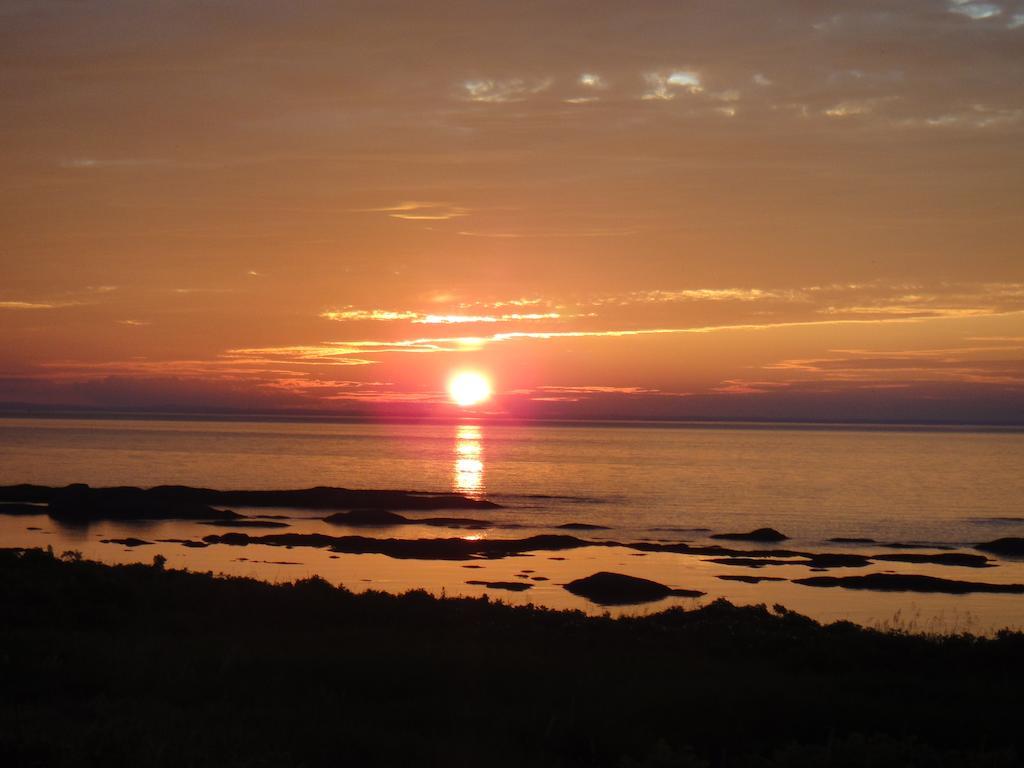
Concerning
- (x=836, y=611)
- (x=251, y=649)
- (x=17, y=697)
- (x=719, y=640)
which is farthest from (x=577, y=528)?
Result: (x=17, y=697)

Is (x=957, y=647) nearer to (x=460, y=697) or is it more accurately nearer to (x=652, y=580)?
(x=460, y=697)

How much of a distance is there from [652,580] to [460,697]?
1201 inches

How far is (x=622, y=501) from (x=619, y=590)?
50.3 metres

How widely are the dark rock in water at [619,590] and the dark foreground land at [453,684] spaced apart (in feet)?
46.4

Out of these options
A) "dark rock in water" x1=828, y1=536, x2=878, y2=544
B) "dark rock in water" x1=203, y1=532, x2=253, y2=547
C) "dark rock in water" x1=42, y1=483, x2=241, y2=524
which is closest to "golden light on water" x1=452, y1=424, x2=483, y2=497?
"dark rock in water" x1=42, y1=483, x2=241, y2=524

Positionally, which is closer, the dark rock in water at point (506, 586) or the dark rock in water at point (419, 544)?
the dark rock in water at point (506, 586)

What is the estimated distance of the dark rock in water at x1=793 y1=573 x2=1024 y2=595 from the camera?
4372 cm

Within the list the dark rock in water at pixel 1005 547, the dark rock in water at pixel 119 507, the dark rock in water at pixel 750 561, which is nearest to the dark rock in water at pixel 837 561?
the dark rock in water at pixel 750 561

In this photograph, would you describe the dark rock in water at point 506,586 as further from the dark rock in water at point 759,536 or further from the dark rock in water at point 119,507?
the dark rock in water at point 119,507

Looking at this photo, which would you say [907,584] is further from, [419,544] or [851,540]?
[419,544]

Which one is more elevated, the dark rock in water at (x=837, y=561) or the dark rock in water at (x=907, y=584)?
the dark rock in water at (x=907, y=584)

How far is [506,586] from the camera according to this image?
4128 centimetres

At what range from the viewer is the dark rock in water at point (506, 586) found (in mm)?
40750

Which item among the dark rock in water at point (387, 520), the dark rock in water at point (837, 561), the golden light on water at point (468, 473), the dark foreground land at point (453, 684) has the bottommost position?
the golden light on water at point (468, 473)
